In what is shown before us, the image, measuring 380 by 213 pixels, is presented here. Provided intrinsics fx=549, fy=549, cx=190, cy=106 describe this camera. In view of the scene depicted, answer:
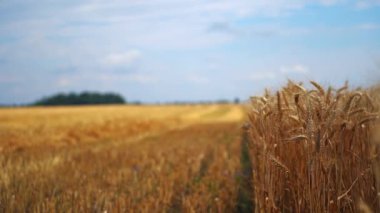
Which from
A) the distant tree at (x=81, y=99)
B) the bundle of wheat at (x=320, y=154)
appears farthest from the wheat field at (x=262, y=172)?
the distant tree at (x=81, y=99)

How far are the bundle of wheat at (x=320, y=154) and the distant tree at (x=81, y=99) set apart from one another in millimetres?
89128

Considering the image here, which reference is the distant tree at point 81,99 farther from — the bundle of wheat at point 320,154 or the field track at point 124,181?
the bundle of wheat at point 320,154

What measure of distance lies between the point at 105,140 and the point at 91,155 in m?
7.39

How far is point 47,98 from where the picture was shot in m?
93.3

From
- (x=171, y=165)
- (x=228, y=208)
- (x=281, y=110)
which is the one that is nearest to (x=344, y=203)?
(x=281, y=110)

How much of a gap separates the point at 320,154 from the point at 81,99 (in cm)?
9447

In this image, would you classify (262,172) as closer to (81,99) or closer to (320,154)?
(320,154)

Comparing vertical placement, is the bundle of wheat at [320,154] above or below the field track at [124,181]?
above

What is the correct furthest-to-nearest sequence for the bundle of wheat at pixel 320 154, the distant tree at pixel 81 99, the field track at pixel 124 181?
the distant tree at pixel 81 99 → the field track at pixel 124 181 → the bundle of wheat at pixel 320 154

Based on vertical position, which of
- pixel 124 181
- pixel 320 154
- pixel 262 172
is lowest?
Answer: pixel 124 181

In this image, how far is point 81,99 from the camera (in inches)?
3831

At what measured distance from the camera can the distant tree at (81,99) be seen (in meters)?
92.8

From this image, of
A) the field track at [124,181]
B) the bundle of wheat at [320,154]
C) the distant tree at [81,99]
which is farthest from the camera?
the distant tree at [81,99]

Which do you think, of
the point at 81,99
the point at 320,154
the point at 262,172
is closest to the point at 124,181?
the point at 262,172
